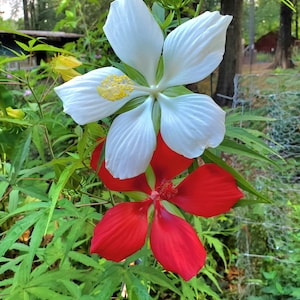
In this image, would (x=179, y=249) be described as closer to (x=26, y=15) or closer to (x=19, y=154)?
(x=19, y=154)

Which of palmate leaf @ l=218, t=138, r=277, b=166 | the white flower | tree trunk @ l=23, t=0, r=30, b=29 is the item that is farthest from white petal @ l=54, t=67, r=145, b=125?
tree trunk @ l=23, t=0, r=30, b=29

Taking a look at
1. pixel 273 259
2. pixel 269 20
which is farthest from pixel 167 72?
pixel 269 20

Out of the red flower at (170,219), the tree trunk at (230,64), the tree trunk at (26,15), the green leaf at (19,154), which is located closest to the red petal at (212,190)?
the red flower at (170,219)

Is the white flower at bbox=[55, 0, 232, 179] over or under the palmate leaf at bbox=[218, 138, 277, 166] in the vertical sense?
over

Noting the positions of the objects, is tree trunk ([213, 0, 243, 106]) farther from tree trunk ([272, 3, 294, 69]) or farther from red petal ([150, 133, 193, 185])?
tree trunk ([272, 3, 294, 69])

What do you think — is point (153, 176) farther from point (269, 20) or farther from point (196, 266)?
point (269, 20)
